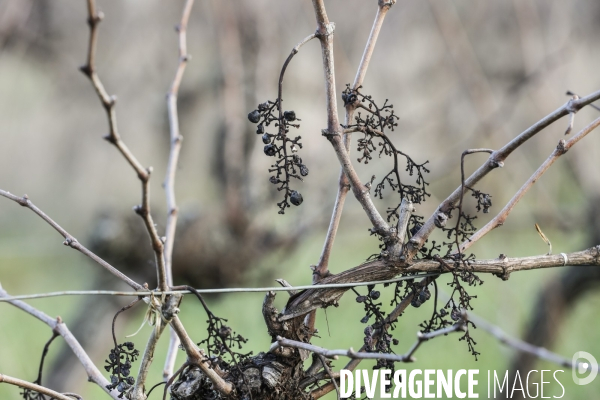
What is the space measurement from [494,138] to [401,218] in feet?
6.88

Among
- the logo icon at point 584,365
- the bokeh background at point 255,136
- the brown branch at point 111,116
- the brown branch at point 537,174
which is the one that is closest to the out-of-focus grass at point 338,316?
the bokeh background at point 255,136

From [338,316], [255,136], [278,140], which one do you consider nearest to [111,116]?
[278,140]

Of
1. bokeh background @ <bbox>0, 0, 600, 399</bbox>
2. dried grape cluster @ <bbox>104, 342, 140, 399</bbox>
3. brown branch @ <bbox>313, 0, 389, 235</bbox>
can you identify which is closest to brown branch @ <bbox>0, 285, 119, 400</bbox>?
dried grape cluster @ <bbox>104, 342, 140, 399</bbox>

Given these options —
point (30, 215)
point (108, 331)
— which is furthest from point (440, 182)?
point (30, 215)

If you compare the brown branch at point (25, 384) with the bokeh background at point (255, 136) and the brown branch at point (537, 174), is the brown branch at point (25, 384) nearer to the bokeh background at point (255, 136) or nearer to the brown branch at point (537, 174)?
the brown branch at point (537, 174)

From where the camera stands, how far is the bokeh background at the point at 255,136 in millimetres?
2014

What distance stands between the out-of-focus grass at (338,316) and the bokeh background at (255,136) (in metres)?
0.02

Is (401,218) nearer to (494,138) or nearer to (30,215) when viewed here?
(494,138)

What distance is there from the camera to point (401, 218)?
23.5 inches

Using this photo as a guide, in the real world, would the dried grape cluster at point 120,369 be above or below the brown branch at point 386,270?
below

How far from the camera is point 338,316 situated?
332cm

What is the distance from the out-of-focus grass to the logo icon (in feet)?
1.78

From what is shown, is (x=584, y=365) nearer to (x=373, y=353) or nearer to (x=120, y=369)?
(x=373, y=353)

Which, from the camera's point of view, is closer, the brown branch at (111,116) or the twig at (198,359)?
the brown branch at (111,116)
